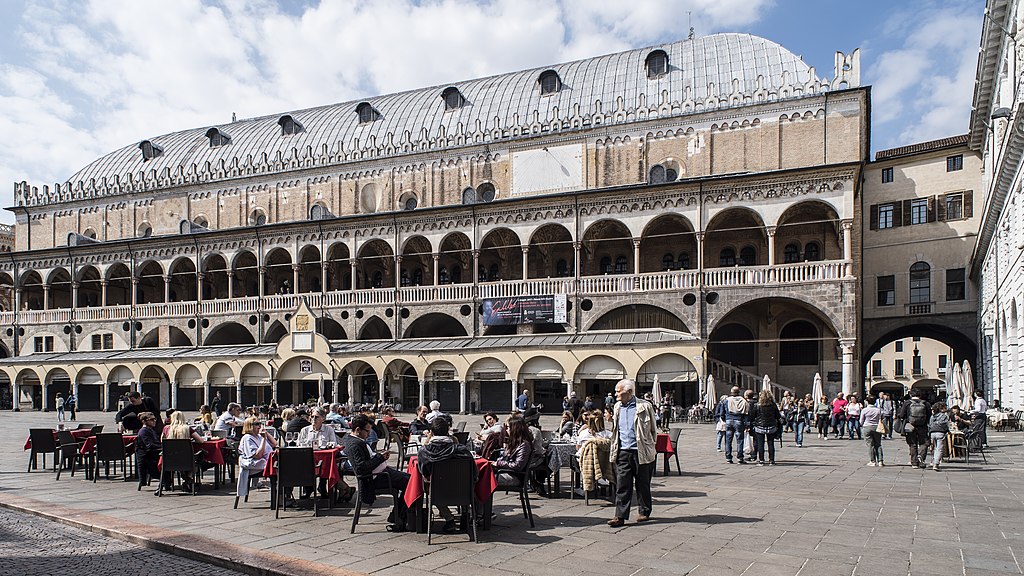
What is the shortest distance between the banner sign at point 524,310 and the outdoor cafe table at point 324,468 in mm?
23272

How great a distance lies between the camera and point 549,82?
134 feet

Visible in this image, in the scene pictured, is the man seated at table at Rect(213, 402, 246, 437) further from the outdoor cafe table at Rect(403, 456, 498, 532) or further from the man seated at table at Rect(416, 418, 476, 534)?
the man seated at table at Rect(416, 418, 476, 534)

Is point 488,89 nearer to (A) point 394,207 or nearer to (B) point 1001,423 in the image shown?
(A) point 394,207

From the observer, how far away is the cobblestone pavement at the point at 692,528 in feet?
23.8

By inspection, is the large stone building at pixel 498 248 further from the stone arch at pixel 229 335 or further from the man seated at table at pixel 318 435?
the man seated at table at pixel 318 435

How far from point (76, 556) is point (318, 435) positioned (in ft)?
12.9

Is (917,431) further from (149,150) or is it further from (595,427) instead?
(149,150)

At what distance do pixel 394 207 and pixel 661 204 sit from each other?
1486 centimetres

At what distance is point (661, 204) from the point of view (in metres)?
33.2

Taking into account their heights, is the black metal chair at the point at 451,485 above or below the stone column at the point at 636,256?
below

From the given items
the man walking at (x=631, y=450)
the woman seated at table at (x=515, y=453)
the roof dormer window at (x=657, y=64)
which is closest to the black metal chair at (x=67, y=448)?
the woman seated at table at (x=515, y=453)

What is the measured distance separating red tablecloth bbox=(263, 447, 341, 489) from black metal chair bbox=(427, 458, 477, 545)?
246 centimetres

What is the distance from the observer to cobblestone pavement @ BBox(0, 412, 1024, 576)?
7.27 meters

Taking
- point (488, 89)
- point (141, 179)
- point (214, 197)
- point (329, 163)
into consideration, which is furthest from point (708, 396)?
point (141, 179)
